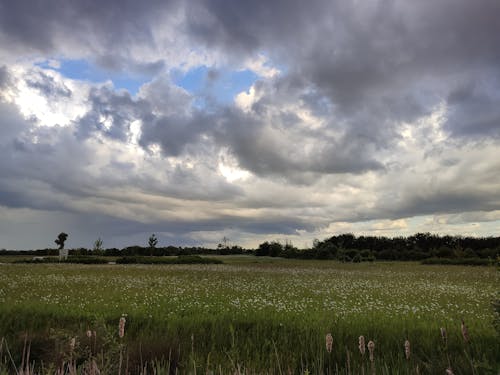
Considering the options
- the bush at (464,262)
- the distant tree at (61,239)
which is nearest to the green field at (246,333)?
the bush at (464,262)

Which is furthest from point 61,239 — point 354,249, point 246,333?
point 246,333

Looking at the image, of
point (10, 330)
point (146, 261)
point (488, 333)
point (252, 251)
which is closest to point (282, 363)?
point (488, 333)

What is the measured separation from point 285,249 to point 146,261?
35.7m

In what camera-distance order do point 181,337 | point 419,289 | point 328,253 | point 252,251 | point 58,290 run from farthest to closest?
point 252,251 → point 328,253 → point 419,289 → point 58,290 → point 181,337

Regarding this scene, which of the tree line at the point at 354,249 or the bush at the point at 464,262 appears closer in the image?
the bush at the point at 464,262

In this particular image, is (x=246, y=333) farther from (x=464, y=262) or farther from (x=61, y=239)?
(x=61, y=239)

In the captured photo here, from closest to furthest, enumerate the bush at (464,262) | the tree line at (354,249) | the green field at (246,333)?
the green field at (246,333) < the bush at (464,262) < the tree line at (354,249)

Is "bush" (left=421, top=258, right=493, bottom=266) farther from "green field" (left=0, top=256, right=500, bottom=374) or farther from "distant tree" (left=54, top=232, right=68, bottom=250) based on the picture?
"distant tree" (left=54, top=232, right=68, bottom=250)

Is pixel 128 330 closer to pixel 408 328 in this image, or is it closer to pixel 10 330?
pixel 10 330

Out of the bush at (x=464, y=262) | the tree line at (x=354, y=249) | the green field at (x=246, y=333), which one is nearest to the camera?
the green field at (x=246, y=333)

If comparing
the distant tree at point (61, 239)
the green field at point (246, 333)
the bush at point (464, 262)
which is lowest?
the green field at point (246, 333)

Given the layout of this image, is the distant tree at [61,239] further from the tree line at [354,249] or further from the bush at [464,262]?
the bush at [464,262]

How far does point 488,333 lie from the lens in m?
8.59

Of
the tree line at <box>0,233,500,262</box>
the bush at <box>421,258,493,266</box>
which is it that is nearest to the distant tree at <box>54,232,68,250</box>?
the tree line at <box>0,233,500,262</box>
